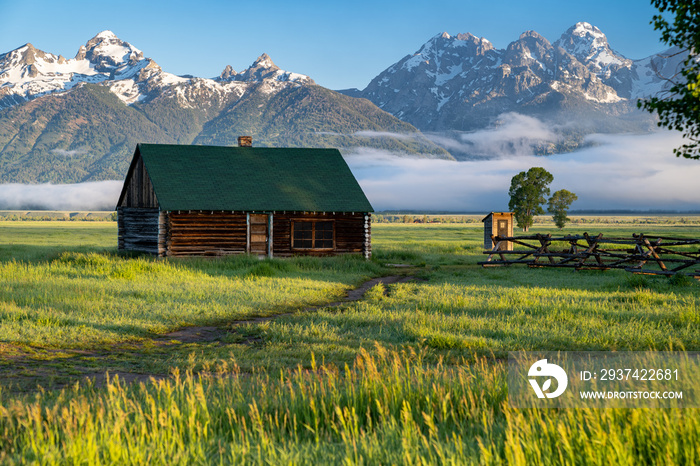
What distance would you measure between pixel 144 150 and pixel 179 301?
754 inches

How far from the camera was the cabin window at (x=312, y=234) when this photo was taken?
1217 inches

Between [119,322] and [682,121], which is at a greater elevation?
[682,121]

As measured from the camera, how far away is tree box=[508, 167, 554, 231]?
7150cm

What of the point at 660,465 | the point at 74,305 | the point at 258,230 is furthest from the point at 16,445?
the point at 258,230

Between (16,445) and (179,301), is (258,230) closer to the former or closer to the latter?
(179,301)

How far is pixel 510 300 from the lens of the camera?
16.1 metres

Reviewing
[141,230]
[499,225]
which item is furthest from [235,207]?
[499,225]

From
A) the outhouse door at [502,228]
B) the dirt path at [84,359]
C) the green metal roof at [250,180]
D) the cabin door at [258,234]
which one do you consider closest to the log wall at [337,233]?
the cabin door at [258,234]

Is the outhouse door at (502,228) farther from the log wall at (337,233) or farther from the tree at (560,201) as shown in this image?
the tree at (560,201)

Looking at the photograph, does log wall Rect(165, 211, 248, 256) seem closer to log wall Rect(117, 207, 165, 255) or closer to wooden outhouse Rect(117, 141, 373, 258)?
wooden outhouse Rect(117, 141, 373, 258)

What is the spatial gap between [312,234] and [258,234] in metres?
2.97

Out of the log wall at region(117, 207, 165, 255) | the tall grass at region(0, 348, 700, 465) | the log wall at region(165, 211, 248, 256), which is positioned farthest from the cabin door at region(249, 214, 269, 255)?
the tall grass at region(0, 348, 700, 465)

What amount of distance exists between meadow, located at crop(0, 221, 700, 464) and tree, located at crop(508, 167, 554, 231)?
1859 inches

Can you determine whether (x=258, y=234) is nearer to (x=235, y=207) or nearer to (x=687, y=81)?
(x=235, y=207)
